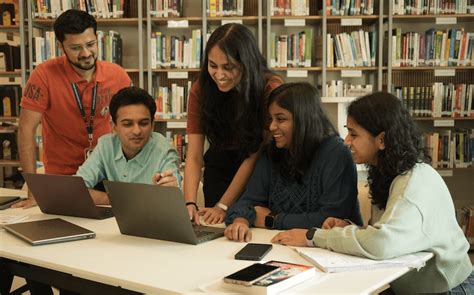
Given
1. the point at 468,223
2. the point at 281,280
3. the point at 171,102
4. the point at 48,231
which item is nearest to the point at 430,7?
the point at 468,223

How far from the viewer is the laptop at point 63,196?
5.99ft

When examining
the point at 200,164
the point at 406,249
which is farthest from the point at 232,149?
the point at 406,249

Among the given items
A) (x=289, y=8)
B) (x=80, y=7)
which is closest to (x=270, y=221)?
(x=289, y=8)

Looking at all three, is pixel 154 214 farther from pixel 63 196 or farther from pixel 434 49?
pixel 434 49

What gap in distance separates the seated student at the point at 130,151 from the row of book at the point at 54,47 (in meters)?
2.52

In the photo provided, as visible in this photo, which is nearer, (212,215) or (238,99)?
(212,215)

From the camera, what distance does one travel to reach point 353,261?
128 cm

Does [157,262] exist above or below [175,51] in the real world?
below

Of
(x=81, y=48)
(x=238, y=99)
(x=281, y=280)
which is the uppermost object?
(x=81, y=48)

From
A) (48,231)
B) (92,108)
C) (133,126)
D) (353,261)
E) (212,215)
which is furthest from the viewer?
(92,108)

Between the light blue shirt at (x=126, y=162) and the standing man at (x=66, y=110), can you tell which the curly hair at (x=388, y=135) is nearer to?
the light blue shirt at (x=126, y=162)

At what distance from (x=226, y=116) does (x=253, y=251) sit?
80 cm

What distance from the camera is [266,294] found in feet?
3.51

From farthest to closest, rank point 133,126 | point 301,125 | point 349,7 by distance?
1. point 349,7
2. point 133,126
3. point 301,125
